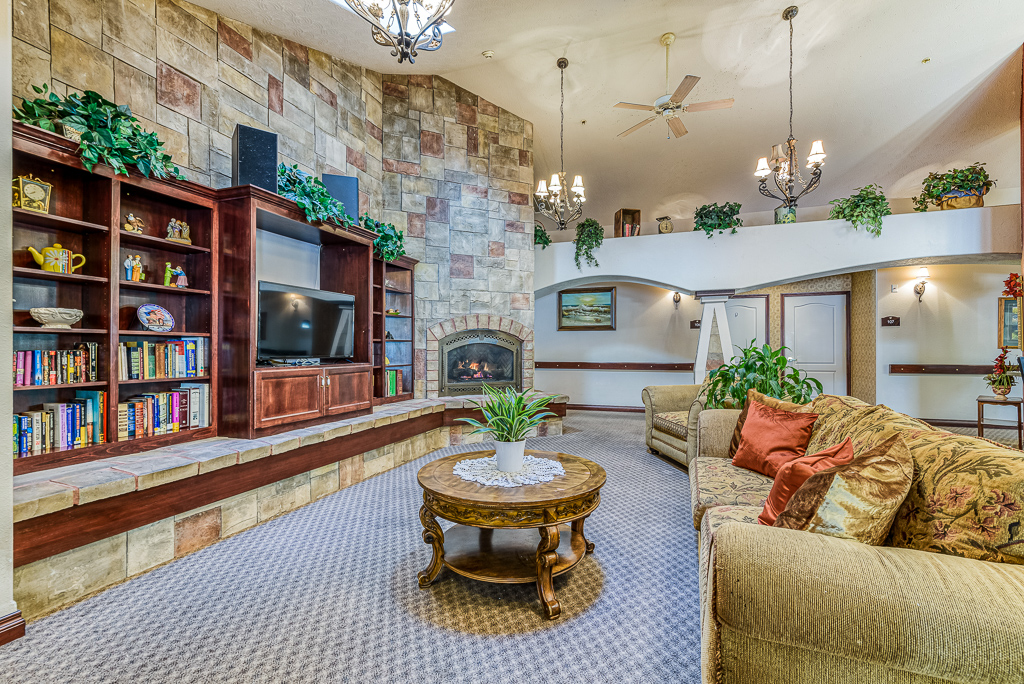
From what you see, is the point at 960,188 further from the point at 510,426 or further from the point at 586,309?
the point at 510,426

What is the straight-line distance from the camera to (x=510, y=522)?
5.99 feet

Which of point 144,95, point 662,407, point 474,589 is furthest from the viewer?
point 662,407

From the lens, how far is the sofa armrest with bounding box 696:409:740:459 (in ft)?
9.45

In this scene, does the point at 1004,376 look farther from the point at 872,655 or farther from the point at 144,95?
the point at 144,95

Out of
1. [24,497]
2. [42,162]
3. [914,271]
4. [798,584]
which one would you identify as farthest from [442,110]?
[914,271]

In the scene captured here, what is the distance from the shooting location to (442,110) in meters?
5.26

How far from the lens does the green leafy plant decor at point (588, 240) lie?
232 inches

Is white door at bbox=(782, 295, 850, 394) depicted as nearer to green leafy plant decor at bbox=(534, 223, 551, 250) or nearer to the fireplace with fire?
green leafy plant decor at bbox=(534, 223, 551, 250)

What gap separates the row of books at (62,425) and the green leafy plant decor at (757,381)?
3.89 metres

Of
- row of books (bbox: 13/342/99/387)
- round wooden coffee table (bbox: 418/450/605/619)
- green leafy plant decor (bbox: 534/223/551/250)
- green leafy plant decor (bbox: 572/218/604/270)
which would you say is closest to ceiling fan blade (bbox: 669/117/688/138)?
green leafy plant decor (bbox: 572/218/604/270)

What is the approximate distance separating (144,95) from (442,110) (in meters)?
3.08

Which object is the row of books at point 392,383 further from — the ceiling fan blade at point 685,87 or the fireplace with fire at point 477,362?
the ceiling fan blade at point 685,87

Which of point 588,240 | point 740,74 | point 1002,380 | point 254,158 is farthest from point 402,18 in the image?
point 1002,380

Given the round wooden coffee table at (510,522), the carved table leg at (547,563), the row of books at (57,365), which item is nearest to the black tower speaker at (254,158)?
the row of books at (57,365)
